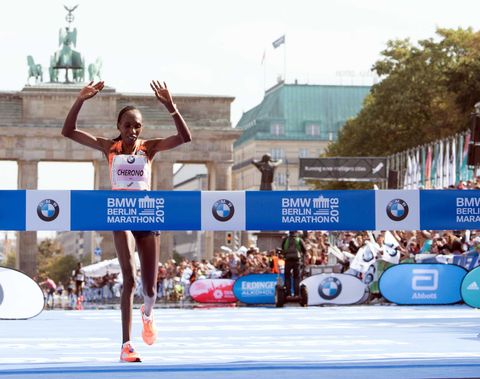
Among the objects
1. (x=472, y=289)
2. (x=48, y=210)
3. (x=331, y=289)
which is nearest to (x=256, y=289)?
(x=331, y=289)

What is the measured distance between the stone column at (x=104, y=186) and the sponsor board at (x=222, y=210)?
7576 cm

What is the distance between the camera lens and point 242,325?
61.2 ft

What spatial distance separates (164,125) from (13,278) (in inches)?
3011

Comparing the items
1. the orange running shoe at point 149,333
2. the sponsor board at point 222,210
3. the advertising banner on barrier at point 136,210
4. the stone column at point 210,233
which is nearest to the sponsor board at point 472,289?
the sponsor board at point 222,210

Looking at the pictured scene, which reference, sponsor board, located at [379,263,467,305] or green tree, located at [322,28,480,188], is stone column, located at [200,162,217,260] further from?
sponsor board, located at [379,263,467,305]

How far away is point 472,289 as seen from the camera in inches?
746

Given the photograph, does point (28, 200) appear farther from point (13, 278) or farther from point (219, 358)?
point (13, 278)

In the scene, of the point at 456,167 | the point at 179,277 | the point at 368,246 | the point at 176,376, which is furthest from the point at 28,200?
the point at 456,167

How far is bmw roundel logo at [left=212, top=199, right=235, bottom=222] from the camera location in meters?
14.9

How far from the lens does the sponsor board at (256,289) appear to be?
31109 mm

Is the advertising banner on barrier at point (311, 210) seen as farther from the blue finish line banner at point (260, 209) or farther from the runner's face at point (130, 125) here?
the runner's face at point (130, 125)

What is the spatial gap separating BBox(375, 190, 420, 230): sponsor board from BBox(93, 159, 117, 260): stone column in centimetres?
7614

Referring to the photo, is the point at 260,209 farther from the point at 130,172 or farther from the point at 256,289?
the point at 256,289

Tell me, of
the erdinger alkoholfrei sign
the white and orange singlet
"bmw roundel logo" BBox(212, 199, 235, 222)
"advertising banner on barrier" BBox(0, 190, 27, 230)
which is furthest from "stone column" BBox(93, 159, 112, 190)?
the white and orange singlet
